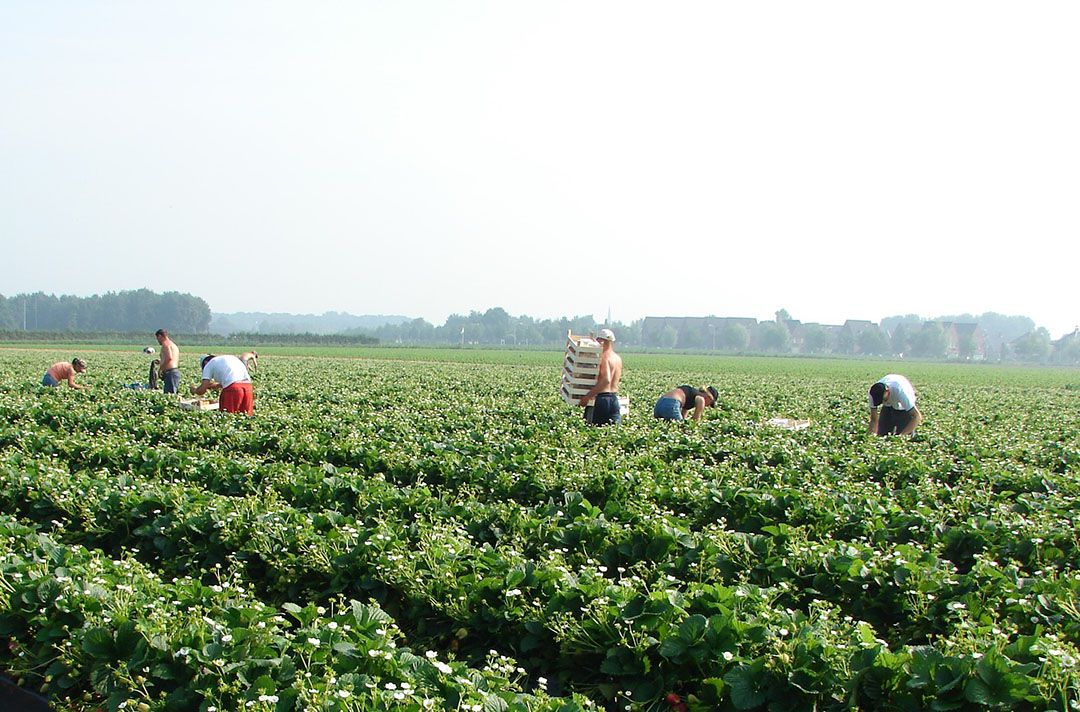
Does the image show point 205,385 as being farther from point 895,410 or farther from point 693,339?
point 693,339

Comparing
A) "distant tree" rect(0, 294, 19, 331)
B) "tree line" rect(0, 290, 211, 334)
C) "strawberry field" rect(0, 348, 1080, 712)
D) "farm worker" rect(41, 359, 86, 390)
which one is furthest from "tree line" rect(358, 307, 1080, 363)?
"strawberry field" rect(0, 348, 1080, 712)

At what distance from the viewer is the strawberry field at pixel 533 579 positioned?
3.52 metres

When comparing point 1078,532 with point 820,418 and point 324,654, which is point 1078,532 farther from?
point 820,418

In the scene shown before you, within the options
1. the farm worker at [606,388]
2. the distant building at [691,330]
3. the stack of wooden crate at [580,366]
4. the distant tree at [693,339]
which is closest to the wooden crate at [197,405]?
the stack of wooden crate at [580,366]

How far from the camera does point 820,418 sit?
17.4 meters

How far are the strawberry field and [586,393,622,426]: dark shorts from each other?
2.10 meters

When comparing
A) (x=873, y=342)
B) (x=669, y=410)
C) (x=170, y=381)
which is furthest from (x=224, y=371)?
(x=873, y=342)

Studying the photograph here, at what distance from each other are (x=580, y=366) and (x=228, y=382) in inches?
223

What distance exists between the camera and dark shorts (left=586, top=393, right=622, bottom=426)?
12.5 m

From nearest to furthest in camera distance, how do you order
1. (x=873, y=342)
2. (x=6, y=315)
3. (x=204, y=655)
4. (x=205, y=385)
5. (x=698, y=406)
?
(x=204, y=655)
(x=205, y=385)
(x=698, y=406)
(x=6, y=315)
(x=873, y=342)

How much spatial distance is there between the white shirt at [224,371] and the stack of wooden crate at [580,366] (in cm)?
538

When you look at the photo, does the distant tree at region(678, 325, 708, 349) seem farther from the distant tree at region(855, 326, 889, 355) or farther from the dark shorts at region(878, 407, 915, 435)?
the dark shorts at region(878, 407, 915, 435)

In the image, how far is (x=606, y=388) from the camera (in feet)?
40.5

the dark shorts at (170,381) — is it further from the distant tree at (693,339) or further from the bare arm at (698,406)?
the distant tree at (693,339)
